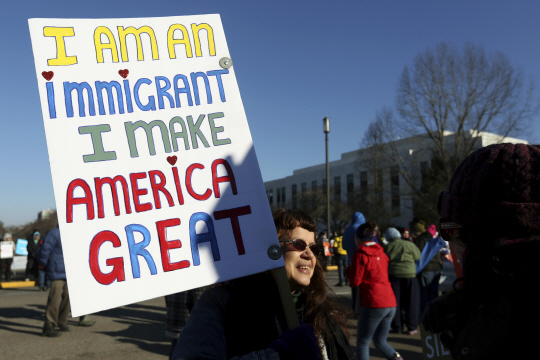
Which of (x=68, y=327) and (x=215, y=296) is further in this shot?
(x=68, y=327)

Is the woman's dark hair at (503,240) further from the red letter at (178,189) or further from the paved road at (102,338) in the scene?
the paved road at (102,338)

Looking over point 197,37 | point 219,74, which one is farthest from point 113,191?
point 197,37

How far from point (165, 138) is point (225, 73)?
413mm

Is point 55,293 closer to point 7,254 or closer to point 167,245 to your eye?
point 167,245

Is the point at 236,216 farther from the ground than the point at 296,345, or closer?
farther from the ground

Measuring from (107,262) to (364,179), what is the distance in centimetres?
5136

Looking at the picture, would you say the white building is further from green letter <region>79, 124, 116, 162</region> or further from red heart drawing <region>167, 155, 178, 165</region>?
green letter <region>79, 124, 116, 162</region>

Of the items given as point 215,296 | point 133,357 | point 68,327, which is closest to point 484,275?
point 215,296

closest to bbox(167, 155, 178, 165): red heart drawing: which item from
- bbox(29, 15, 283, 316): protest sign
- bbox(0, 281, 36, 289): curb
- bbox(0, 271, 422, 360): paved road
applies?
bbox(29, 15, 283, 316): protest sign

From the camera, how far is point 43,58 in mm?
1689

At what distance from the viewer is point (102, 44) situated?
1802 millimetres

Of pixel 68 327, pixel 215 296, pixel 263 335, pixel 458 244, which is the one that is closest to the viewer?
pixel 458 244

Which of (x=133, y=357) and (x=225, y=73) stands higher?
(x=225, y=73)

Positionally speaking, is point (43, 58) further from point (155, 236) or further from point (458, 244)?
point (458, 244)
